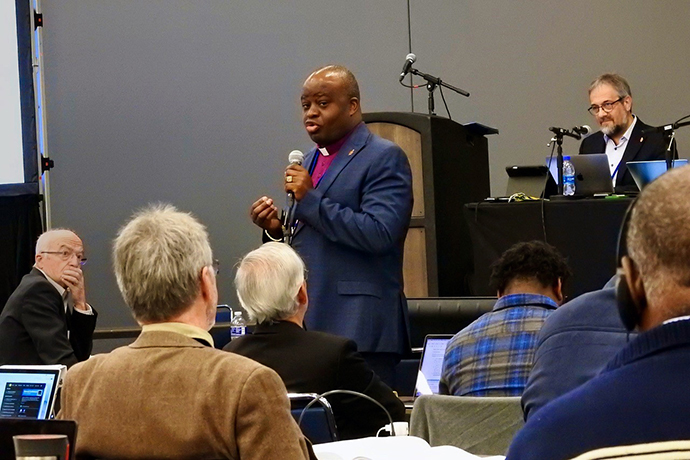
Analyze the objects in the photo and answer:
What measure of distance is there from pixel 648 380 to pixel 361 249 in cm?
277

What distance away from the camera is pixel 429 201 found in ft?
18.5

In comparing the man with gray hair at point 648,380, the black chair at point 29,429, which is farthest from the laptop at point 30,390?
the man with gray hair at point 648,380

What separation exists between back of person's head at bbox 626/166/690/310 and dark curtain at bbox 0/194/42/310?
5849 millimetres

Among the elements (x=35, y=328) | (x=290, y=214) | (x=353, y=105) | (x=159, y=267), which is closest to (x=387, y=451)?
(x=159, y=267)

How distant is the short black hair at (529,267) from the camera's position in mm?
3268

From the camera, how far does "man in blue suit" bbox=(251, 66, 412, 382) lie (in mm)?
3830

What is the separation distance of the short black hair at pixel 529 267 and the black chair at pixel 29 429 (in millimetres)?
1942

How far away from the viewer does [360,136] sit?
156 inches

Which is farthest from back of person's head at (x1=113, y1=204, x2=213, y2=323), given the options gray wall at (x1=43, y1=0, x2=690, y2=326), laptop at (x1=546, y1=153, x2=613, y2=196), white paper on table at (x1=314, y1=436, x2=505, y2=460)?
gray wall at (x1=43, y1=0, x2=690, y2=326)

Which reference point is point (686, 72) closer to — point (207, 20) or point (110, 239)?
point (207, 20)

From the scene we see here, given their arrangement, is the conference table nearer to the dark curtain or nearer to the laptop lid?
the laptop lid

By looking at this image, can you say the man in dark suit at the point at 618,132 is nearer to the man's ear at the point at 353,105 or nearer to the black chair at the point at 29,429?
the man's ear at the point at 353,105

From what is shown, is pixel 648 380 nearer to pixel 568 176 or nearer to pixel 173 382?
pixel 173 382

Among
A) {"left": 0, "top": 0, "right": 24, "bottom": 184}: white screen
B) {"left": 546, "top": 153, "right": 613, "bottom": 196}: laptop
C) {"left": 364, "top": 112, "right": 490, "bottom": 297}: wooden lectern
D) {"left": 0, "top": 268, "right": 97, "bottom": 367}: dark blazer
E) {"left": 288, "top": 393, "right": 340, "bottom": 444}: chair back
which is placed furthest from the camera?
{"left": 0, "top": 0, "right": 24, "bottom": 184}: white screen
